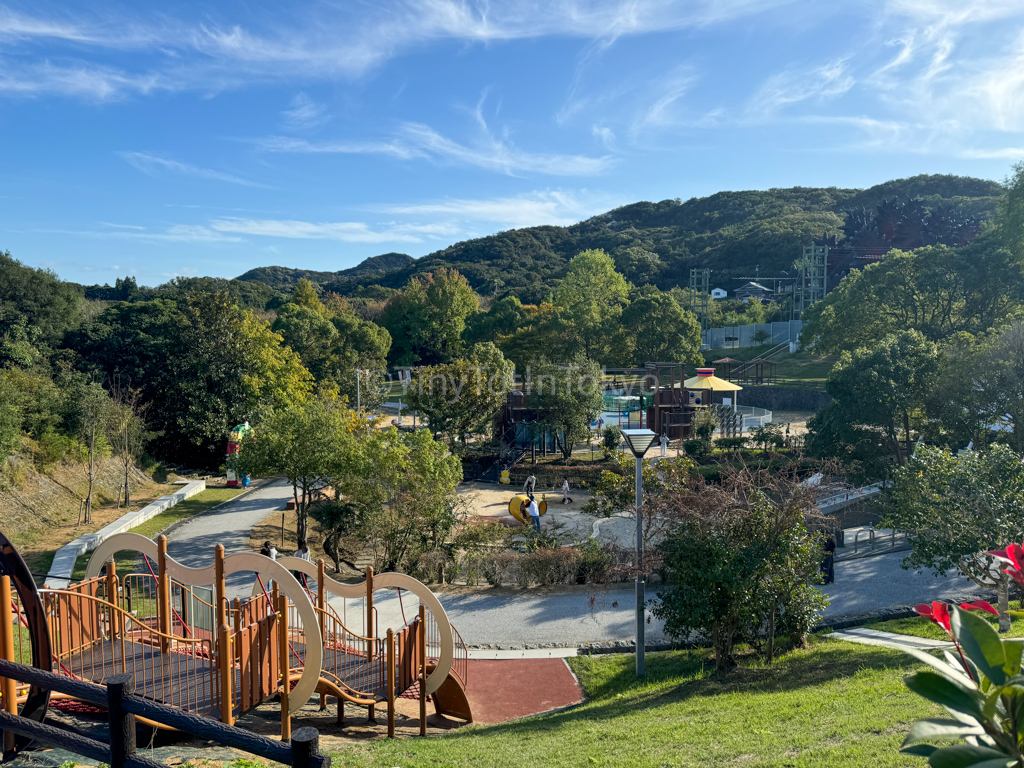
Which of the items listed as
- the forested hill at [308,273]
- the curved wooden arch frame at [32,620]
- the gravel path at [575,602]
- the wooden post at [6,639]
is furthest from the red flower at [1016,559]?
the forested hill at [308,273]

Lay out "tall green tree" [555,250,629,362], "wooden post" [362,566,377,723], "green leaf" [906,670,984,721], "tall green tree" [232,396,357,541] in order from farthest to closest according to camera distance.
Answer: "tall green tree" [555,250,629,362] < "tall green tree" [232,396,357,541] < "wooden post" [362,566,377,723] < "green leaf" [906,670,984,721]

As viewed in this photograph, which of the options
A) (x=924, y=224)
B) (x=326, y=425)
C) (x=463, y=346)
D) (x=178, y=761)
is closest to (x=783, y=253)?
(x=924, y=224)

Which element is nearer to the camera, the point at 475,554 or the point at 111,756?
the point at 111,756

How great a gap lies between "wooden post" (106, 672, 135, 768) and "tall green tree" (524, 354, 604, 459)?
24.9 metres

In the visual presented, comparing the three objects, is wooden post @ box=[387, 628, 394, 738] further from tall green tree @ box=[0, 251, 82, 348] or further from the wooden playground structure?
tall green tree @ box=[0, 251, 82, 348]

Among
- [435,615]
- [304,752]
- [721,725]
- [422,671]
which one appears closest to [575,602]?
[435,615]

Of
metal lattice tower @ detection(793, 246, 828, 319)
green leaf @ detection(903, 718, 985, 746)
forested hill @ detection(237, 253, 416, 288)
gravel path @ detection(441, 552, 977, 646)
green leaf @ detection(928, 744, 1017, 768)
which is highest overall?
forested hill @ detection(237, 253, 416, 288)

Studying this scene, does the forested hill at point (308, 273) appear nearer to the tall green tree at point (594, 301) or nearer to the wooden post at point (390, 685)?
the tall green tree at point (594, 301)

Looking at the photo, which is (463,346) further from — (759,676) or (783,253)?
(783,253)

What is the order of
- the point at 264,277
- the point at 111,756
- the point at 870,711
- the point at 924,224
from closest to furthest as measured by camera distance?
the point at 111,756 → the point at 870,711 → the point at 924,224 → the point at 264,277

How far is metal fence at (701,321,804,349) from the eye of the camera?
2234 inches

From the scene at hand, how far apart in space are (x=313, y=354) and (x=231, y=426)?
14.4 m

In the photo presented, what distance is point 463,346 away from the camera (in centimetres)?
5462

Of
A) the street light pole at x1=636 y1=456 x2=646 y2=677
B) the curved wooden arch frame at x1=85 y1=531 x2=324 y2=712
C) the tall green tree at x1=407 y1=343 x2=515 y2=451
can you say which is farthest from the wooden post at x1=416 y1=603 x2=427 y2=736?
the tall green tree at x1=407 y1=343 x2=515 y2=451
